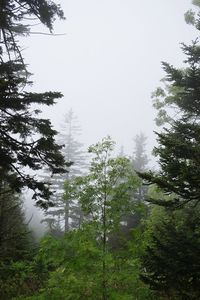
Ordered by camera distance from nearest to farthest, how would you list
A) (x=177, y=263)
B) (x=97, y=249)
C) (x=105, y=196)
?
(x=177, y=263), (x=97, y=249), (x=105, y=196)

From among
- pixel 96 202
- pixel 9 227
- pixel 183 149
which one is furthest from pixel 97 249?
pixel 9 227

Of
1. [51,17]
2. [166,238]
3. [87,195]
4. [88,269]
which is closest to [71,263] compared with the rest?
[88,269]

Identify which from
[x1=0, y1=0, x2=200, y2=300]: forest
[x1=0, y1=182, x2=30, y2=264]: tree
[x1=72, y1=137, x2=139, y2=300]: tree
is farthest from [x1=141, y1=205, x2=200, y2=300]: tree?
[x1=0, y1=182, x2=30, y2=264]: tree

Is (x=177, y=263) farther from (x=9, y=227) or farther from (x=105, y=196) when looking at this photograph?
(x=9, y=227)

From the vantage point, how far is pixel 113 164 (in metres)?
8.44

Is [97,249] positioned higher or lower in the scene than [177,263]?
higher

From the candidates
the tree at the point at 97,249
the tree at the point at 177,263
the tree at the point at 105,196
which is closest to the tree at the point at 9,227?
the tree at the point at 97,249

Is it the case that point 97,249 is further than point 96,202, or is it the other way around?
point 96,202

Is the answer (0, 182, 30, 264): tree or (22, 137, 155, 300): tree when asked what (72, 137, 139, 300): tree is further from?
(0, 182, 30, 264): tree

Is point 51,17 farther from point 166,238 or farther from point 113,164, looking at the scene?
point 166,238

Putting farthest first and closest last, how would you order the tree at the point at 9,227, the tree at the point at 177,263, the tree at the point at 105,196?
the tree at the point at 9,227 → the tree at the point at 105,196 → the tree at the point at 177,263

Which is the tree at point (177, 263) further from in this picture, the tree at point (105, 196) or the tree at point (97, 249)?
the tree at point (105, 196)

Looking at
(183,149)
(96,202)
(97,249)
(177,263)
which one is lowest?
(177,263)

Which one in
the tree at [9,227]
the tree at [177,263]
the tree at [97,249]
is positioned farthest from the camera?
the tree at [9,227]
